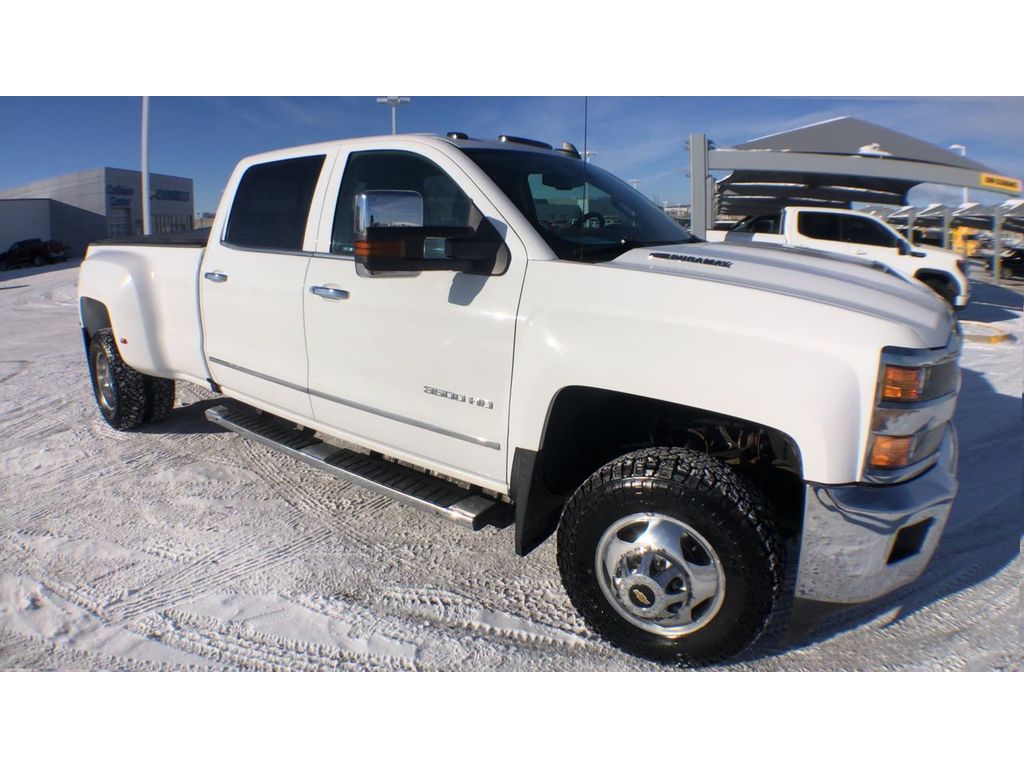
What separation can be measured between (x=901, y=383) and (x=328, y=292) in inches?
95.9

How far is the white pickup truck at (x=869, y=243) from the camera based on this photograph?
405 inches

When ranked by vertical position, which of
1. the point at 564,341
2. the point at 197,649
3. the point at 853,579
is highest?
the point at 564,341

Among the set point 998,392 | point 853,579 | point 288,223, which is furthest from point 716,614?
point 998,392

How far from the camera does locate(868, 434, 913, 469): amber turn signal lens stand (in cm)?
207

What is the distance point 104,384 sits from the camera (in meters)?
5.21

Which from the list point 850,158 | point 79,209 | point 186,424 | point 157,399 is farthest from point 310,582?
point 79,209

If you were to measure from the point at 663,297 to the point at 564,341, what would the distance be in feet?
1.27

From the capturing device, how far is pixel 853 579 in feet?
7.09

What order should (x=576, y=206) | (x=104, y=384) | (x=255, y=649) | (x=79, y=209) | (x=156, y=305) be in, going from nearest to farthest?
(x=255, y=649)
(x=576, y=206)
(x=156, y=305)
(x=104, y=384)
(x=79, y=209)

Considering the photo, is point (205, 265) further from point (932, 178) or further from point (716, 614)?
point (932, 178)

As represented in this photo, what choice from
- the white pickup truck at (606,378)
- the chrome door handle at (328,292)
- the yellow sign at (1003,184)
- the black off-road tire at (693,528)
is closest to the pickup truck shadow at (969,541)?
the black off-road tire at (693,528)

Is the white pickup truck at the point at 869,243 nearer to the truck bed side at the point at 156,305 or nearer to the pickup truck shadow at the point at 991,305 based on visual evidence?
the pickup truck shadow at the point at 991,305

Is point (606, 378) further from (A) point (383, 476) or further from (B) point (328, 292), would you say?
(B) point (328, 292)

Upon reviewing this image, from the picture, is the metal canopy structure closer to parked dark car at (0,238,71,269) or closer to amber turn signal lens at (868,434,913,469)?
amber turn signal lens at (868,434,913,469)
